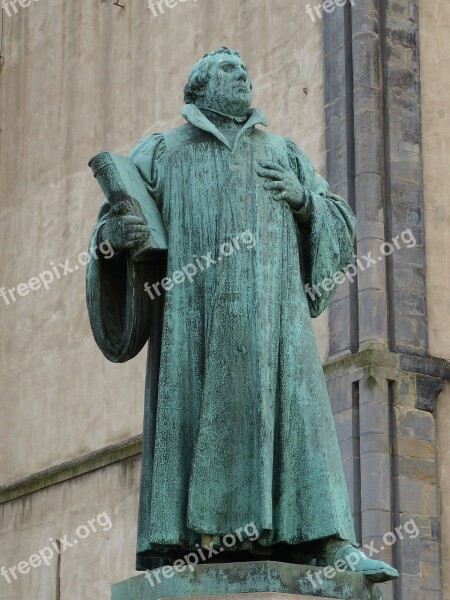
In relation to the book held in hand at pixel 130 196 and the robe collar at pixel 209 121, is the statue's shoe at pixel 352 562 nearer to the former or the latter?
the book held in hand at pixel 130 196

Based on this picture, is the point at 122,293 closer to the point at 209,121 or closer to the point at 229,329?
the point at 229,329

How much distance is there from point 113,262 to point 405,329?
1072cm

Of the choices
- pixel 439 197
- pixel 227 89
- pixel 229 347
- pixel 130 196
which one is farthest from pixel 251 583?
pixel 439 197

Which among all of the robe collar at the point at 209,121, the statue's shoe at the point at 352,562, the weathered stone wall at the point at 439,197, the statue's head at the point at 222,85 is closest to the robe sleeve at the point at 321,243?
the robe collar at the point at 209,121

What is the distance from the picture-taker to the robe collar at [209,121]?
26.8 ft

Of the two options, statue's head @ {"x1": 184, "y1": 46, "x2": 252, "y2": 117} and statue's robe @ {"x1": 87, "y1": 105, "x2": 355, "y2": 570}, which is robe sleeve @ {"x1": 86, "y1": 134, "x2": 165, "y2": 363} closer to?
statue's robe @ {"x1": 87, "y1": 105, "x2": 355, "y2": 570}

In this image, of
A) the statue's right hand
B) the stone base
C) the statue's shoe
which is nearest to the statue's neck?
the statue's right hand

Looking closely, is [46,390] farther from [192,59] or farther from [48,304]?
[192,59]

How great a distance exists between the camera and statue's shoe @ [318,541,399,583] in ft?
24.3

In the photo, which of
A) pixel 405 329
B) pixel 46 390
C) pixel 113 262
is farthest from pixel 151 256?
pixel 46 390

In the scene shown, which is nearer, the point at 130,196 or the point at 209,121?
the point at 130,196

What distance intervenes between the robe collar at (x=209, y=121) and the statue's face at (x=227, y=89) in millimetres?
59

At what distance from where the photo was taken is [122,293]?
8.15 metres

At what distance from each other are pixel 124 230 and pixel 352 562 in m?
1.61
